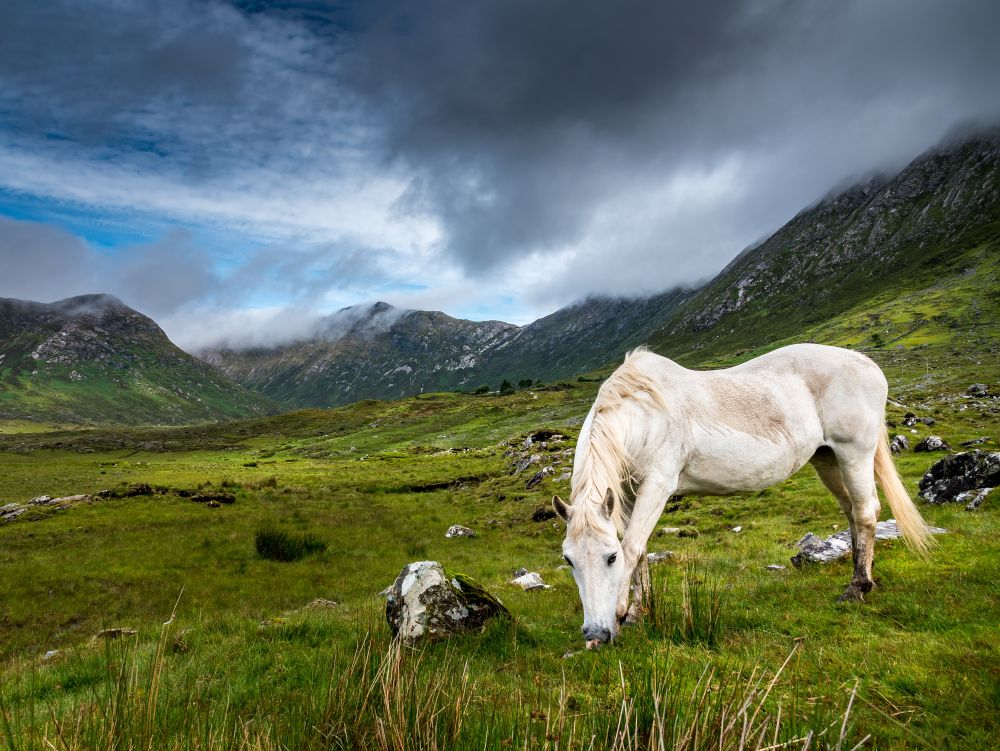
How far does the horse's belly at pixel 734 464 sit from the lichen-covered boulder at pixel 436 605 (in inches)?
144

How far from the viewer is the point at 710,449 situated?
281 inches

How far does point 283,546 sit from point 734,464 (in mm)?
19126

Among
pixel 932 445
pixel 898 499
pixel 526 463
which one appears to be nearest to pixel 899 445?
pixel 932 445

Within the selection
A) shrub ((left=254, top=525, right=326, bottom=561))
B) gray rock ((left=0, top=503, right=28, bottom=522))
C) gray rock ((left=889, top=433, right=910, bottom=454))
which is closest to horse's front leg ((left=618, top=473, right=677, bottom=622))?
shrub ((left=254, top=525, right=326, bottom=561))

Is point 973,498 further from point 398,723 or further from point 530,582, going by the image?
point 398,723

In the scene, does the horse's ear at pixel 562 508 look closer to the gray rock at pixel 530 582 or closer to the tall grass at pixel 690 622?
the tall grass at pixel 690 622

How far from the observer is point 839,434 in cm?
782

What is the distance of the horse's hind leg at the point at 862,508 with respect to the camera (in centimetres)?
765

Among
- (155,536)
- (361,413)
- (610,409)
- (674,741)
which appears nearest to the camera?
(674,741)

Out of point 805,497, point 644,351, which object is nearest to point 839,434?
point 644,351

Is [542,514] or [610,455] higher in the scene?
[610,455]

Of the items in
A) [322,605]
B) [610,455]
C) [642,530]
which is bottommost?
[322,605]

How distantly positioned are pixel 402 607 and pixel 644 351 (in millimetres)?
5687

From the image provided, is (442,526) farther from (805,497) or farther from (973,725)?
(973,725)
